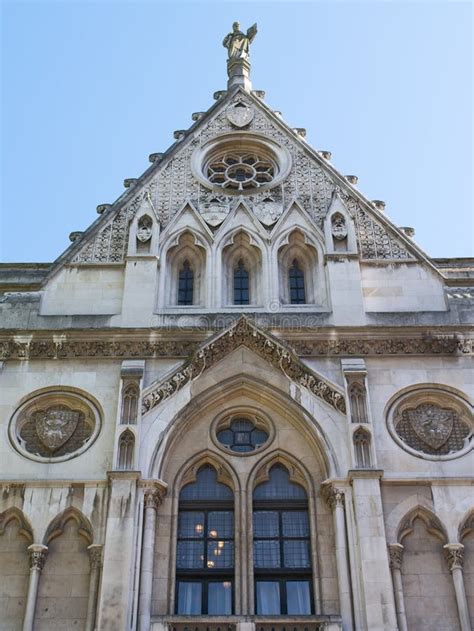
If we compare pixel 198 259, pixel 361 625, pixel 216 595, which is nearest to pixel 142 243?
pixel 198 259

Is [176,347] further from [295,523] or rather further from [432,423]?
[432,423]

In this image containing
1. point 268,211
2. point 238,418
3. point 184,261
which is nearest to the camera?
point 238,418

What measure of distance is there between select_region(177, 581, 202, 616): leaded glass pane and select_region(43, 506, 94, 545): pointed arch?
1964 mm

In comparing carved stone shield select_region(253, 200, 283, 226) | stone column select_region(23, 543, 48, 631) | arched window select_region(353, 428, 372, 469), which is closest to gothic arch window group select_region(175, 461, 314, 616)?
arched window select_region(353, 428, 372, 469)

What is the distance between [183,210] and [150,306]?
11.3 ft

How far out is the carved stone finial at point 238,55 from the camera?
91.8 feet

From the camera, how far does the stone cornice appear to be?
65.7 feet

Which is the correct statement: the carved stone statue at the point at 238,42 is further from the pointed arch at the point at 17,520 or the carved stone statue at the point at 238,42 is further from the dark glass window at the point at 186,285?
the pointed arch at the point at 17,520

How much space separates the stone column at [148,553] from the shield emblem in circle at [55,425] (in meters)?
2.36

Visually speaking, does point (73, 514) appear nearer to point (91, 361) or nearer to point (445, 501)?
point (91, 361)

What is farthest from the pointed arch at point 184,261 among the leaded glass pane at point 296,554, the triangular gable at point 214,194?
the leaded glass pane at point 296,554

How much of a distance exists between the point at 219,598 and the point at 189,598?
1.86 feet

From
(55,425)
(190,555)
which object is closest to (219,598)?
(190,555)

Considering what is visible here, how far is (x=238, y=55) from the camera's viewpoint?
29047 mm
